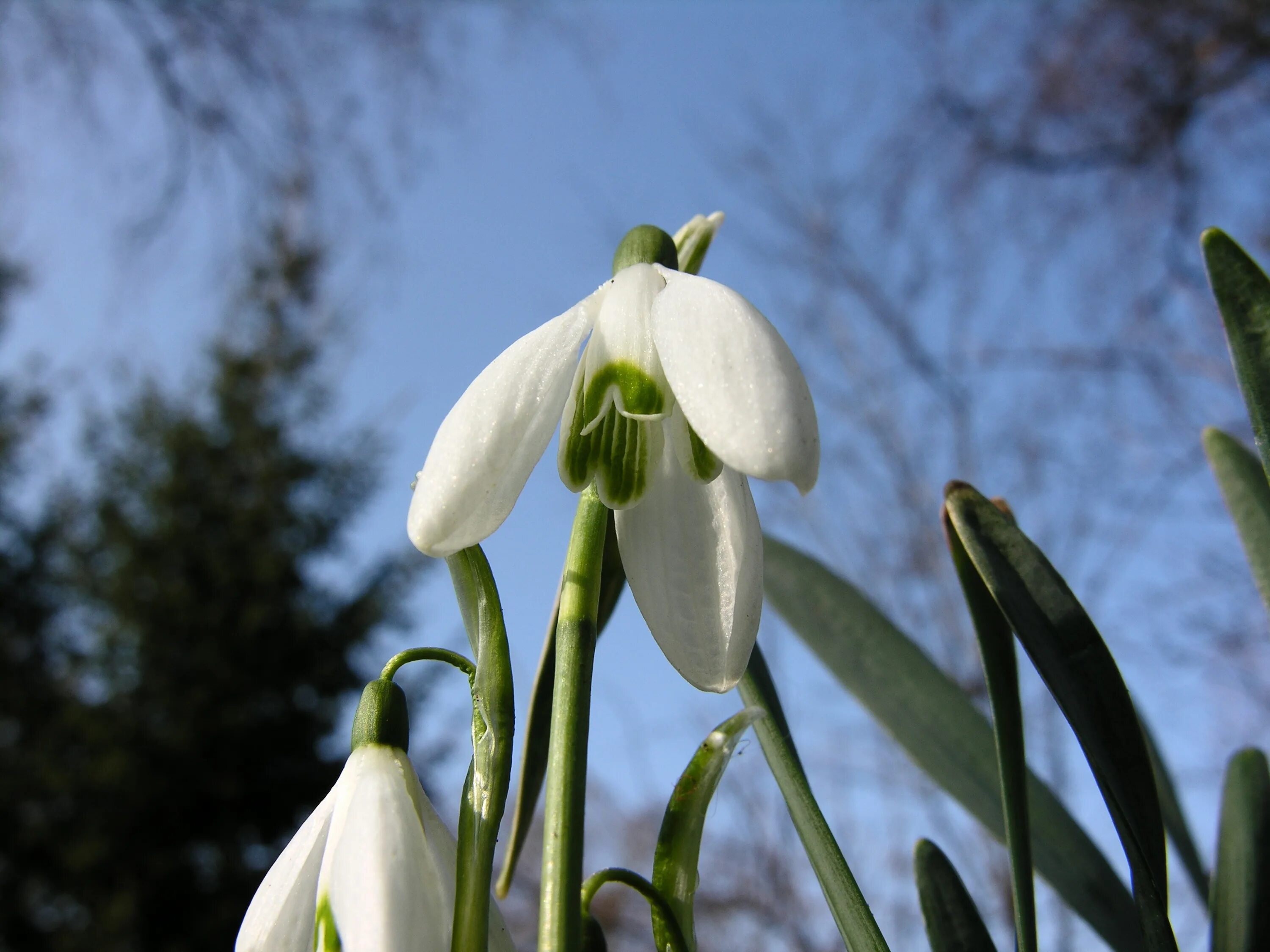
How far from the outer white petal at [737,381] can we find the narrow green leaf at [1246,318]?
0.24m

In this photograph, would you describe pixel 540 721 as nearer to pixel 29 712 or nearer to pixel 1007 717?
pixel 1007 717

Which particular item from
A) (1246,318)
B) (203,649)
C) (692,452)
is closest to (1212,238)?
(1246,318)

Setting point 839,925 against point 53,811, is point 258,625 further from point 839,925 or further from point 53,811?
point 839,925

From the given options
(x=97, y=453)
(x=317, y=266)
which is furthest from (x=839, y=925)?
(x=317, y=266)

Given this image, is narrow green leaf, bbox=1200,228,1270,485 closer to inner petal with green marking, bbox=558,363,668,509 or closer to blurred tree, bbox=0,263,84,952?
inner petal with green marking, bbox=558,363,668,509

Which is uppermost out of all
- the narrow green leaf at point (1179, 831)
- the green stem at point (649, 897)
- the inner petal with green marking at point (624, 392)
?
the inner petal with green marking at point (624, 392)

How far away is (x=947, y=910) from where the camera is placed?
1.56 feet

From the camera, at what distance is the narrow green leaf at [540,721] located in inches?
15.9

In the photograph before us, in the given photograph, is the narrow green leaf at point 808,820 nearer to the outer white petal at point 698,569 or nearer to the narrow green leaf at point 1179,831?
the outer white petal at point 698,569

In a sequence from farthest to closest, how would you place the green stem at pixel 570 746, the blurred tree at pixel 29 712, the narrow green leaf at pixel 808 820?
the blurred tree at pixel 29 712 < the narrow green leaf at pixel 808 820 < the green stem at pixel 570 746

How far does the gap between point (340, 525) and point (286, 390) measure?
138cm

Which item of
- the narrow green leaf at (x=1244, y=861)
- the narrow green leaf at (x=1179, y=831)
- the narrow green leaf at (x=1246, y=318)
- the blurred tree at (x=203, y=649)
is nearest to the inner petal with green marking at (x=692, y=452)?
the narrow green leaf at (x=1246, y=318)

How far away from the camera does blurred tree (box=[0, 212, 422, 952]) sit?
593 centimetres

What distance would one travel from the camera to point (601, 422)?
1.04 ft
